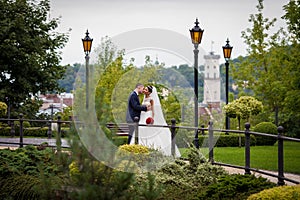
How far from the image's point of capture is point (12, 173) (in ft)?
34.9

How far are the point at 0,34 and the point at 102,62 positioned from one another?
557cm

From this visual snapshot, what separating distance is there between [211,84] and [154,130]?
1838 millimetres

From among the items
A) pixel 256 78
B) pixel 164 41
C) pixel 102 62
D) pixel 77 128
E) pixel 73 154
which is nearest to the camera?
pixel 73 154

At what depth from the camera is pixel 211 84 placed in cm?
1429

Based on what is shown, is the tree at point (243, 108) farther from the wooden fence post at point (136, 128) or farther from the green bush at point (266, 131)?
the wooden fence post at point (136, 128)

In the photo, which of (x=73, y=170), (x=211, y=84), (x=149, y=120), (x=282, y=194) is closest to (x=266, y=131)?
(x=211, y=84)

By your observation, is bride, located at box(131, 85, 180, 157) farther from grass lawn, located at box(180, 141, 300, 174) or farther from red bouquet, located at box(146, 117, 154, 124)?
grass lawn, located at box(180, 141, 300, 174)

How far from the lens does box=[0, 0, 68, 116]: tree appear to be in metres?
28.3

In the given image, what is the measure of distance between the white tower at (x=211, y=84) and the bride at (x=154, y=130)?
1.20m

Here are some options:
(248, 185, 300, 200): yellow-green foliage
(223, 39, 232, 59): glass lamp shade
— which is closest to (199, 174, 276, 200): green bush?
(248, 185, 300, 200): yellow-green foliage

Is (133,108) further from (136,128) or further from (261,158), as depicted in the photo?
(261,158)

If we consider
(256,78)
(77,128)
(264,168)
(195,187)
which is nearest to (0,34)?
(256,78)

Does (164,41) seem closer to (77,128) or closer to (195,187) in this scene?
(195,187)

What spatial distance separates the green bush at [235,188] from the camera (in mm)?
8477
